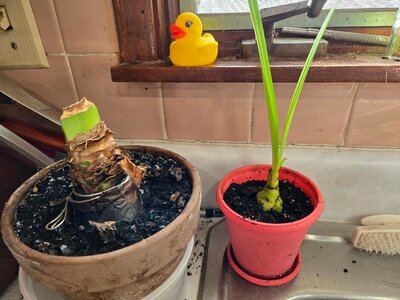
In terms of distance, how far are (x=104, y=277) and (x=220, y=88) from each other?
33cm

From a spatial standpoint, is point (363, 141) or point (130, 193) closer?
point (130, 193)

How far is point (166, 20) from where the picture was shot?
49 centimetres

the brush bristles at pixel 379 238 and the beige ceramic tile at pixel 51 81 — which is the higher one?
the beige ceramic tile at pixel 51 81

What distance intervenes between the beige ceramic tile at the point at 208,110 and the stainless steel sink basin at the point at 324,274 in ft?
0.63

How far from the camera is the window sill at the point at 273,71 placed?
42 cm

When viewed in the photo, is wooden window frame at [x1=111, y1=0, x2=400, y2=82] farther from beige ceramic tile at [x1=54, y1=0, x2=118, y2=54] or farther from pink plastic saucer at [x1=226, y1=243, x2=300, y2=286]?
pink plastic saucer at [x1=226, y1=243, x2=300, y2=286]

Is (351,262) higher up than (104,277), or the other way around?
(104,277)

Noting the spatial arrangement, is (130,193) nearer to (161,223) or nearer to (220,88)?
(161,223)

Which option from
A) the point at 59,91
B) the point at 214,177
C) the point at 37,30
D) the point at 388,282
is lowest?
the point at 388,282

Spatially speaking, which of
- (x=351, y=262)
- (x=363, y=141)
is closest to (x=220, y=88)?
(x=363, y=141)

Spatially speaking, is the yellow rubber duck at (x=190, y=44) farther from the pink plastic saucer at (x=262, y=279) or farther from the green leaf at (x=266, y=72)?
the pink plastic saucer at (x=262, y=279)

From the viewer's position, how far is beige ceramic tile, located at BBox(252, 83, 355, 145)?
463 mm

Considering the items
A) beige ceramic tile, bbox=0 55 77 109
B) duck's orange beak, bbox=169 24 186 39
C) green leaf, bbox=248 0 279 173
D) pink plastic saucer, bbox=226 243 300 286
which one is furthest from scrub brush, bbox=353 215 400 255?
beige ceramic tile, bbox=0 55 77 109

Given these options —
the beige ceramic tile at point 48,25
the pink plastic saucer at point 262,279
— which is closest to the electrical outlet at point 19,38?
the beige ceramic tile at point 48,25
